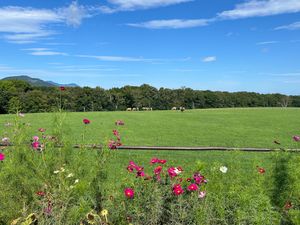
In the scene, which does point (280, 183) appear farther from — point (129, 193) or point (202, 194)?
point (129, 193)

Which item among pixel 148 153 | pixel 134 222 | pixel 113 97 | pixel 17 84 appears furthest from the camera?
pixel 113 97

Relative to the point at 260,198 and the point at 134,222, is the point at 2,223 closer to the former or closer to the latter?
the point at 134,222

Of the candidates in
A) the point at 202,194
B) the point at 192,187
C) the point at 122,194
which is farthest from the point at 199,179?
the point at 122,194

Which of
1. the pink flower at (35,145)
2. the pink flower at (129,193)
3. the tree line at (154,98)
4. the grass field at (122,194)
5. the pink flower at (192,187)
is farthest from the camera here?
the tree line at (154,98)

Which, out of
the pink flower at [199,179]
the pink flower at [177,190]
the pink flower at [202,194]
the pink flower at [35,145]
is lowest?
the pink flower at [202,194]

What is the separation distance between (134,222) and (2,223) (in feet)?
4.39

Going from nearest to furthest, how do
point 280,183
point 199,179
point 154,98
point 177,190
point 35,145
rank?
point 177,190, point 199,179, point 280,183, point 35,145, point 154,98

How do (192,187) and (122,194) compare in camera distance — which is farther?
(122,194)

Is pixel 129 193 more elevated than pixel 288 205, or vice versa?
pixel 129 193

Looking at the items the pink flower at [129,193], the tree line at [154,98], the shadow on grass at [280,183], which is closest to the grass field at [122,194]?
the shadow on grass at [280,183]

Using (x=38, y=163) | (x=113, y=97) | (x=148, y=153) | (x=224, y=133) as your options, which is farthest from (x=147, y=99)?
(x=38, y=163)

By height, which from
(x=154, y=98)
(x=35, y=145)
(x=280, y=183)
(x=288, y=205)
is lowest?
(x=288, y=205)

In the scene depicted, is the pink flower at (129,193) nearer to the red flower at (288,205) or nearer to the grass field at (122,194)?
the grass field at (122,194)

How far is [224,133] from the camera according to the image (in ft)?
56.2
